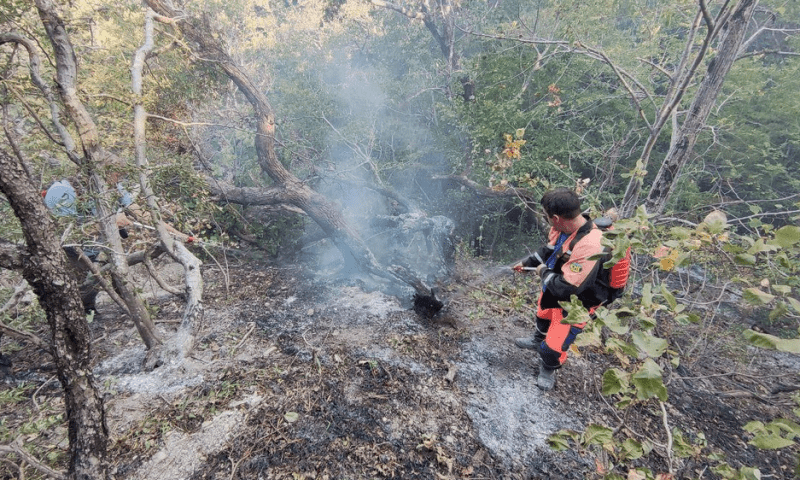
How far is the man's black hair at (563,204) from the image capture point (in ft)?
9.29

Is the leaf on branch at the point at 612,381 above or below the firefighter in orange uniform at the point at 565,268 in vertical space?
above

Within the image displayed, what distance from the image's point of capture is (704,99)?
3641 mm

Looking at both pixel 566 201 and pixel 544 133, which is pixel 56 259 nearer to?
pixel 566 201

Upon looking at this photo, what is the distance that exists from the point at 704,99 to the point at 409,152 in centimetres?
699

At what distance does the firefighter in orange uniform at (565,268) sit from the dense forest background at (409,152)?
49 cm

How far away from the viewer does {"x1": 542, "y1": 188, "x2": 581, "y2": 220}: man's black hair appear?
2832mm

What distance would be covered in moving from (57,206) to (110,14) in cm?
293

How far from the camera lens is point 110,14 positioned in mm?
4117

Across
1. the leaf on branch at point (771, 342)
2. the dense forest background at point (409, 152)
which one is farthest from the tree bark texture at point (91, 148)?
the leaf on branch at point (771, 342)

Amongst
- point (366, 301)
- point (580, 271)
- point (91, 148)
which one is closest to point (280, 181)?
point (366, 301)

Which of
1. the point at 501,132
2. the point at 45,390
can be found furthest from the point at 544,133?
the point at 45,390

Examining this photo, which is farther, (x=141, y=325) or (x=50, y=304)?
(x=141, y=325)

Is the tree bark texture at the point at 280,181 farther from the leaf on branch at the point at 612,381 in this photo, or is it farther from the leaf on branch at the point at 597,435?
the leaf on branch at the point at 612,381

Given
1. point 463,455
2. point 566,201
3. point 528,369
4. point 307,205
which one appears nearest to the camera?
point 463,455
